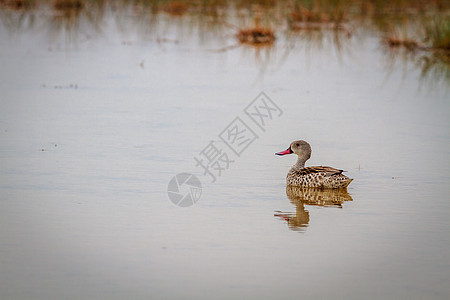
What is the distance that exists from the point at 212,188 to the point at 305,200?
867mm

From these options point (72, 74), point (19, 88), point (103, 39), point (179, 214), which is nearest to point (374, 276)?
point (179, 214)

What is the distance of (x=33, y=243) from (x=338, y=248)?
2.24m

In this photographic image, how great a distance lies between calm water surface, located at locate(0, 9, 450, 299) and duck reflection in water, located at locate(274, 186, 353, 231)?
3 cm

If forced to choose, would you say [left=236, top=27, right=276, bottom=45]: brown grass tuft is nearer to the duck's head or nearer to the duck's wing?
the duck's head

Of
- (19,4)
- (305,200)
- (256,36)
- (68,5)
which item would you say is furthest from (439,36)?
(19,4)

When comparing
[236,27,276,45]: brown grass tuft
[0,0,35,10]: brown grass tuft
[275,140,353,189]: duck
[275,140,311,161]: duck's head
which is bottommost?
[275,140,353,189]: duck

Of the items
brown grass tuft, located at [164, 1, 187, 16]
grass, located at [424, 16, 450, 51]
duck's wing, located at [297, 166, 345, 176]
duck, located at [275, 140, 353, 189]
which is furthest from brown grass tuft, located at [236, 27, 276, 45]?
duck's wing, located at [297, 166, 345, 176]

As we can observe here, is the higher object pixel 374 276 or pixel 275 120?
pixel 275 120

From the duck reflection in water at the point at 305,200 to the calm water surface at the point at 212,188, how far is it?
0.03 meters

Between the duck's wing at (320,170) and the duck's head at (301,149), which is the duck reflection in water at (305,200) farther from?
the duck's head at (301,149)

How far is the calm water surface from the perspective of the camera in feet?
19.2

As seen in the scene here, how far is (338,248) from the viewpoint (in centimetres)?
652

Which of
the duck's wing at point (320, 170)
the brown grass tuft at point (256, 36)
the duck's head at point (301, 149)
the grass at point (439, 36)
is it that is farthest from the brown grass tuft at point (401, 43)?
the duck's wing at point (320, 170)

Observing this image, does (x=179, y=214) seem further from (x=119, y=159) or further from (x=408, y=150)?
(x=408, y=150)
